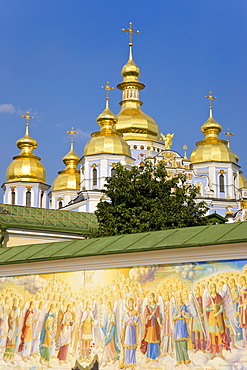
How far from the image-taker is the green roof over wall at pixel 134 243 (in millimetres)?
10664

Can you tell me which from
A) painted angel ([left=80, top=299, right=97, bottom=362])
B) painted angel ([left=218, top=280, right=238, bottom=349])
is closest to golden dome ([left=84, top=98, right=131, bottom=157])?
painted angel ([left=80, top=299, right=97, bottom=362])

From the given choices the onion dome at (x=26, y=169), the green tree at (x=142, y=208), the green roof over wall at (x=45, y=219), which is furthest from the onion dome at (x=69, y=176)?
the green tree at (x=142, y=208)

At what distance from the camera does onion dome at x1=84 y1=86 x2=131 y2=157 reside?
48.1 metres

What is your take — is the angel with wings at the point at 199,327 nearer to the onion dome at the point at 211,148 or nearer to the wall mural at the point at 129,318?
the wall mural at the point at 129,318

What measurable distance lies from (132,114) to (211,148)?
7.18 m

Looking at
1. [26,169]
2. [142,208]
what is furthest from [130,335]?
[26,169]

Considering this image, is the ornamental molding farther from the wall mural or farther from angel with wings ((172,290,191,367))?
angel with wings ((172,290,191,367))

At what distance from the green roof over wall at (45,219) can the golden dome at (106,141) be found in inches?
792

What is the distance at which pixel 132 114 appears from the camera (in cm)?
5684

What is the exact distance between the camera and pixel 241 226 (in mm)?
10789

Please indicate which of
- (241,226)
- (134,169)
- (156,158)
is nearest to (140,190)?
(134,169)

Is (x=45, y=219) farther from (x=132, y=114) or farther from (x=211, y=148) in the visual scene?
(x=132, y=114)

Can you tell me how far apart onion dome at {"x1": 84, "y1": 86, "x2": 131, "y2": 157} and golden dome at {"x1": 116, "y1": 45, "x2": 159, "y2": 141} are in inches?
212

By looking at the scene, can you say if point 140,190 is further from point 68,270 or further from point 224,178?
point 224,178
